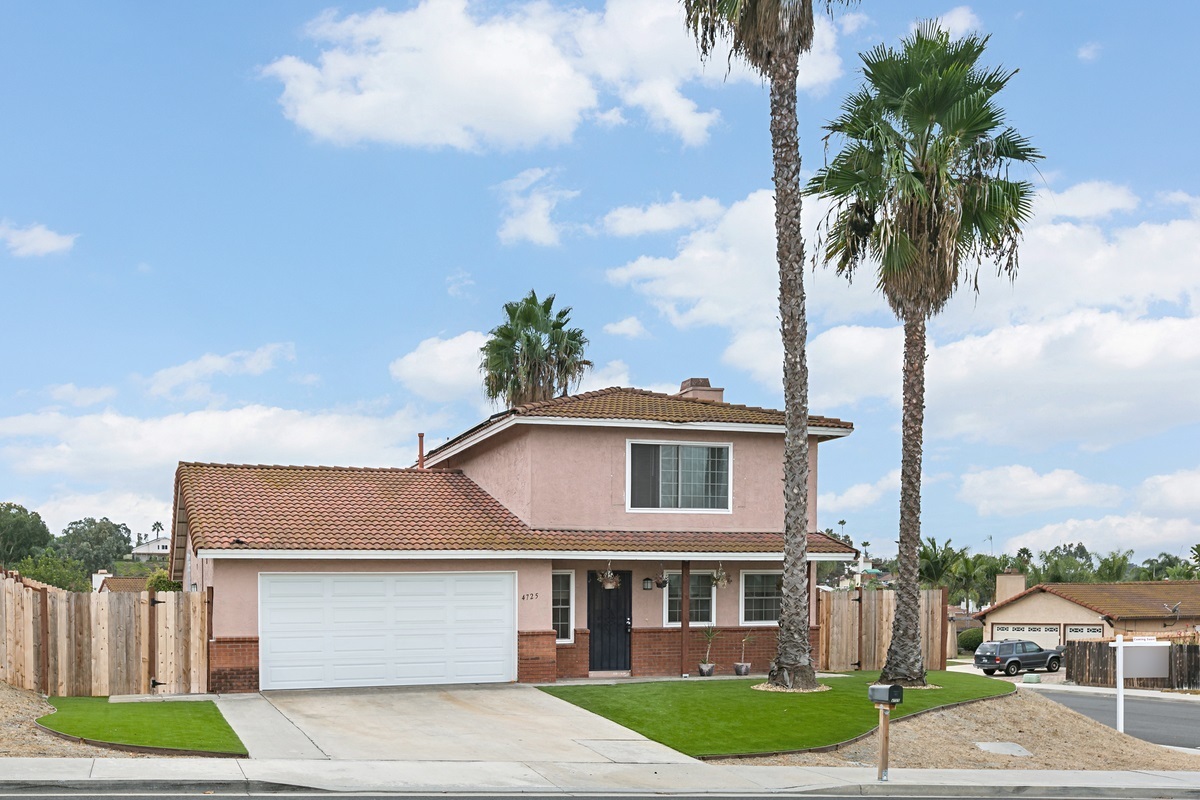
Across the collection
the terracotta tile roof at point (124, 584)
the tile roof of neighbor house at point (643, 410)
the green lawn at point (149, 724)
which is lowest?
the terracotta tile roof at point (124, 584)

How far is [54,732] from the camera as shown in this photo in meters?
17.2

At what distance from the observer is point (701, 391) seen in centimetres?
3172

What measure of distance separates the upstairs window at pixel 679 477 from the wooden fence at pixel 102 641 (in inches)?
380

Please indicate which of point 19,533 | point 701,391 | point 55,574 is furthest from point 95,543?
point 701,391

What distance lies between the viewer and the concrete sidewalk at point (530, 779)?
565 inches

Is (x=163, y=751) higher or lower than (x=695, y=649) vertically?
higher

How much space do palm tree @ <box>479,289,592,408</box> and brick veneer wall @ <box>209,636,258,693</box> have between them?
23.9 meters

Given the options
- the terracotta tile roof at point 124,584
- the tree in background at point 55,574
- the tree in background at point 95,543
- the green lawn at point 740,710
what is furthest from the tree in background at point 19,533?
the green lawn at point 740,710

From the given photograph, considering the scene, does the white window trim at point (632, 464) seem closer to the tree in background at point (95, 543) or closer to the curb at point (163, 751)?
the curb at point (163, 751)

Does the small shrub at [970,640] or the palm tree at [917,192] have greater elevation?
the palm tree at [917,192]

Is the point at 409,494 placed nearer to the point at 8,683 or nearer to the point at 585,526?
the point at 585,526

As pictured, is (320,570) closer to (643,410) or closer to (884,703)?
(643,410)

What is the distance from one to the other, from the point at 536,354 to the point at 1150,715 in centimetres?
2413

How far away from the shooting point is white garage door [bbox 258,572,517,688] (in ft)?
77.9
